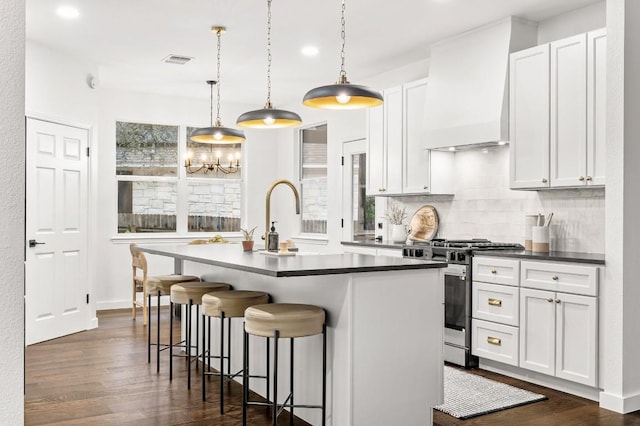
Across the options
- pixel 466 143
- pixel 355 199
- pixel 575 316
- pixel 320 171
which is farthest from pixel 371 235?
pixel 575 316

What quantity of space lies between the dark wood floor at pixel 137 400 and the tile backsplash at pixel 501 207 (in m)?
1.22

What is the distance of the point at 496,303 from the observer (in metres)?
4.53

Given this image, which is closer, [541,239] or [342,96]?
[342,96]

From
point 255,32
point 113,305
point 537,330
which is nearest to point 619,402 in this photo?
point 537,330

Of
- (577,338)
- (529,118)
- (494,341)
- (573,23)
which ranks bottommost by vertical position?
(494,341)

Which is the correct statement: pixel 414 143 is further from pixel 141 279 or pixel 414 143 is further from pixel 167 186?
pixel 167 186

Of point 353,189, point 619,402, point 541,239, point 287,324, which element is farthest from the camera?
point 353,189

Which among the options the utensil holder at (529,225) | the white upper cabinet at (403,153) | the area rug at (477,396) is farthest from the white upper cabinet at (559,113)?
the area rug at (477,396)

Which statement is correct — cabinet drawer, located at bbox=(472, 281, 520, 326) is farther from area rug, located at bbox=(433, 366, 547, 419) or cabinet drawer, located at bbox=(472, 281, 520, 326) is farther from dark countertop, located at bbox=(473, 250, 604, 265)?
area rug, located at bbox=(433, 366, 547, 419)

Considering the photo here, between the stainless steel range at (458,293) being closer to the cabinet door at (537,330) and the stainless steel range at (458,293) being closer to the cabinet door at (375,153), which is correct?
the cabinet door at (537,330)

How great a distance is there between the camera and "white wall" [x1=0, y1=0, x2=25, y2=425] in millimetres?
1495

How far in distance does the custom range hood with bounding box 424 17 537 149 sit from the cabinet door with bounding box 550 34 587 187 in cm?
48

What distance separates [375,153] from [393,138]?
0.33 m

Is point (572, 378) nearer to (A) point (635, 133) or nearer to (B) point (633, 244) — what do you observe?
(B) point (633, 244)
